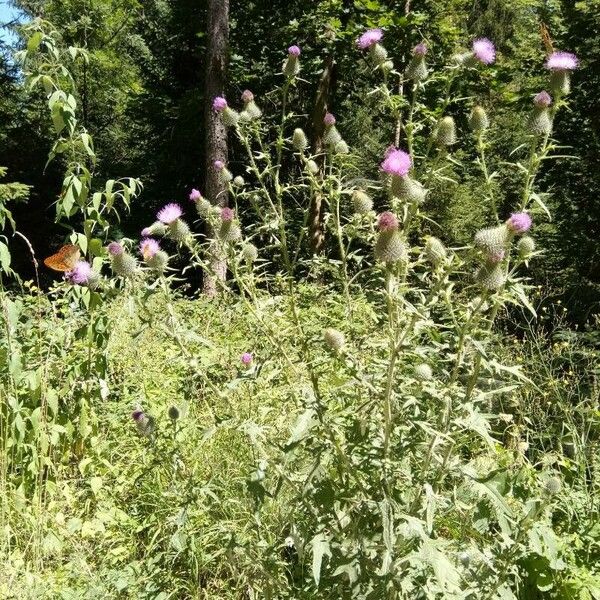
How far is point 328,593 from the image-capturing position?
2234 millimetres

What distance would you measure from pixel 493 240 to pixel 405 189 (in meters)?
0.31

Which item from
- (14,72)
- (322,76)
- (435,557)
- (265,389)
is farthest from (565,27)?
(14,72)

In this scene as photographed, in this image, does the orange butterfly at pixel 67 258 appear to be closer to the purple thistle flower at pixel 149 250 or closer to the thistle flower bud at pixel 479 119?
the purple thistle flower at pixel 149 250

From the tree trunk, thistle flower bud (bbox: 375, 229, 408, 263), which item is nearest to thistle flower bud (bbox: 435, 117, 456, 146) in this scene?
thistle flower bud (bbox: 375, 229, 408, 263)

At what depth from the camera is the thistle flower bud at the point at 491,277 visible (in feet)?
6.23

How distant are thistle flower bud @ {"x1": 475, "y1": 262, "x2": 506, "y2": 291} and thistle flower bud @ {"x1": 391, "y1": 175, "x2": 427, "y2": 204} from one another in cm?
32

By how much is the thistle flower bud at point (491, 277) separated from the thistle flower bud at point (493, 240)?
0.13 feet

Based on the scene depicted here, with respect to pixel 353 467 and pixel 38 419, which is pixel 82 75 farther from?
pixel 353 467

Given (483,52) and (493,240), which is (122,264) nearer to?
(493,240)

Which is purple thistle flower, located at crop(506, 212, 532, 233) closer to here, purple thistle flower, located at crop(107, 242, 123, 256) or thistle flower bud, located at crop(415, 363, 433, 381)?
thistle flower bud, located at crop(415, 363, 433, 381)

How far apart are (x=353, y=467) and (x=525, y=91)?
7406 mm

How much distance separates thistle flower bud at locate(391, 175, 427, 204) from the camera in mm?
2029

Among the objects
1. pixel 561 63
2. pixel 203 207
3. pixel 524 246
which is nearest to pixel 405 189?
pixel 524 246

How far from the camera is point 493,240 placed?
6.36 ft
